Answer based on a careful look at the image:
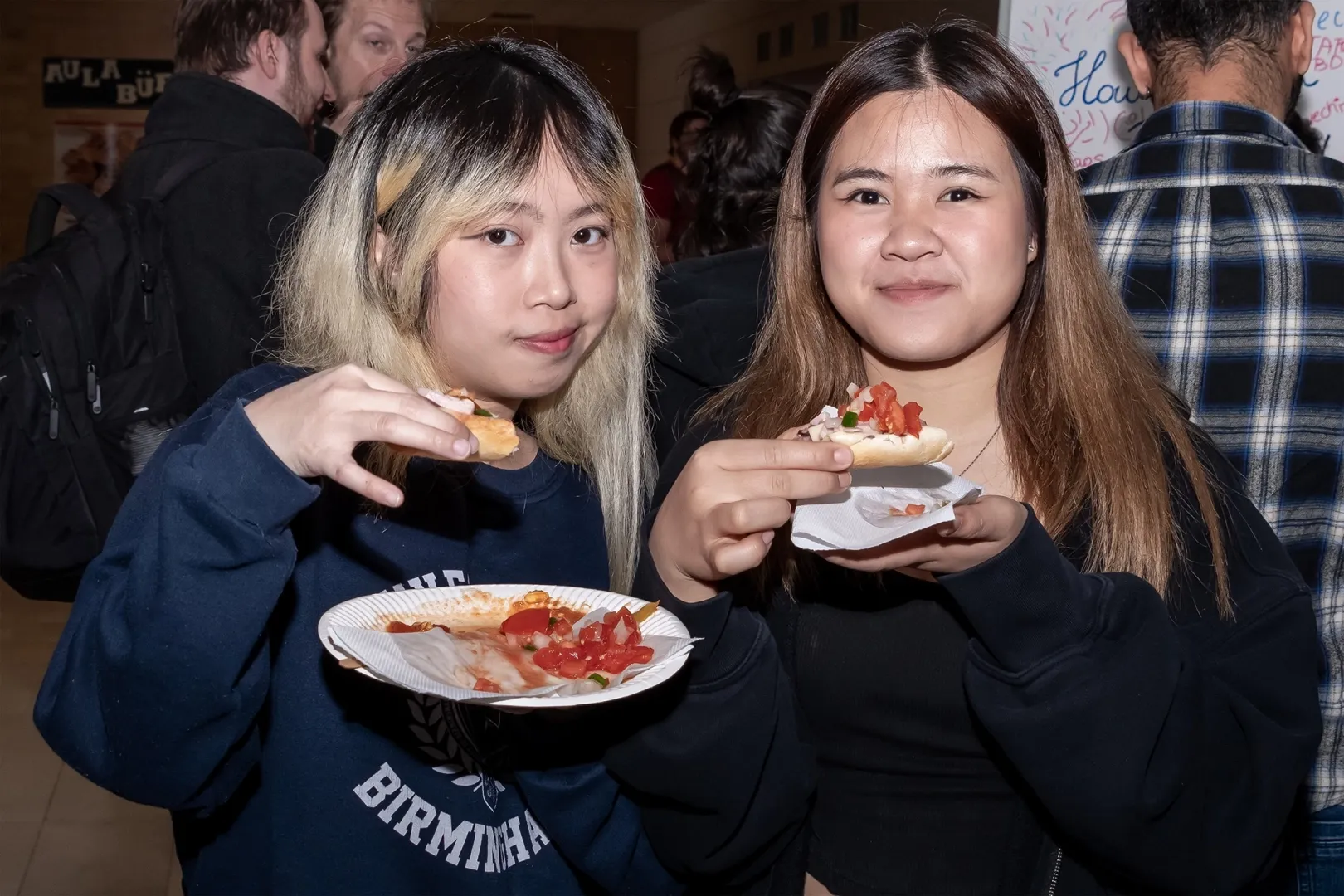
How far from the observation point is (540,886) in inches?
→ 70.0

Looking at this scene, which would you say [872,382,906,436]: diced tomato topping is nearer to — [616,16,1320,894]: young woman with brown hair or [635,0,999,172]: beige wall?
[616,16,1320,894]: young woman with brown hair

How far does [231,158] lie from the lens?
3152 mm

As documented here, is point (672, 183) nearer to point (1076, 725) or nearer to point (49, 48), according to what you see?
point (1076, 725)

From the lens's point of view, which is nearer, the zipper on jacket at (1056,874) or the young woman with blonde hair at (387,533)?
the young woman with blonde hair at (387,533)

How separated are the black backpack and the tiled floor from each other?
181 centimetres

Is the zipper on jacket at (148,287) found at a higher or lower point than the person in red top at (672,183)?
lower

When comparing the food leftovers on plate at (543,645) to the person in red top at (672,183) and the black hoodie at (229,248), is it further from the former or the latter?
the person in red top at (672,183)

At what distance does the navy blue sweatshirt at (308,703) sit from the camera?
1.44 meters

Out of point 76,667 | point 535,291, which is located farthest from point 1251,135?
point 76,667

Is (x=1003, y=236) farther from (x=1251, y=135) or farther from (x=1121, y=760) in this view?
(x=1251, y=135)

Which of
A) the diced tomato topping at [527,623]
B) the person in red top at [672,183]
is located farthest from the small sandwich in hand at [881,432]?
the person in red top at [672,183]

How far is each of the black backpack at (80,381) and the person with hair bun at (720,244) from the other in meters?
1.27

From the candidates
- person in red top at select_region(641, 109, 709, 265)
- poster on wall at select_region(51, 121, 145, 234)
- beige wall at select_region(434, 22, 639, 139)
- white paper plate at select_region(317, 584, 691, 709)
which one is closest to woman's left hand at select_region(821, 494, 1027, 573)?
white paper plate at select_region(317, 584, 691, 709)

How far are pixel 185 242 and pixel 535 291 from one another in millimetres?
1765
